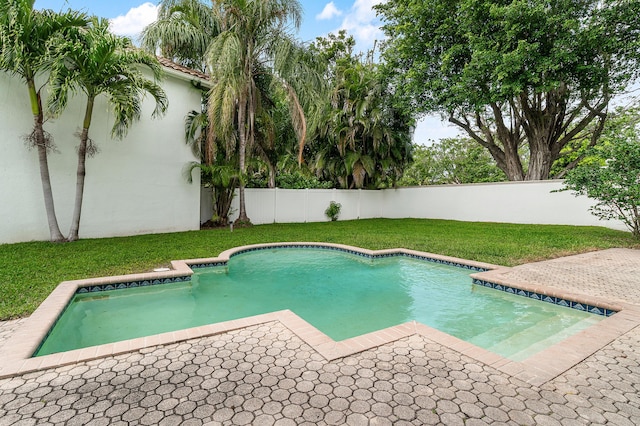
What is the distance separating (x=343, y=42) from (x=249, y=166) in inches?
565

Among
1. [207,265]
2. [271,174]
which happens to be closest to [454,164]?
[271,174]

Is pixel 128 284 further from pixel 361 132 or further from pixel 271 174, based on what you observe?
pixel 361 132

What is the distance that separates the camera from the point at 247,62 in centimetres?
1130

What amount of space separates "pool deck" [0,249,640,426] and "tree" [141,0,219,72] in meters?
11.4

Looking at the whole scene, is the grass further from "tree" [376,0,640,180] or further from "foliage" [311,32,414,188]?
"tree" [376,0,640,180]

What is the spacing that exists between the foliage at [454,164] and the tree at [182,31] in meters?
17.1

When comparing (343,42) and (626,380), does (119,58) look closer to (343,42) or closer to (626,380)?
(626,380)

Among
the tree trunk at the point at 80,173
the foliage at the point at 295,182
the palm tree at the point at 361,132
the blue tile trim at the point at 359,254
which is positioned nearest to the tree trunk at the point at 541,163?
the palm tree at the point at 361,132

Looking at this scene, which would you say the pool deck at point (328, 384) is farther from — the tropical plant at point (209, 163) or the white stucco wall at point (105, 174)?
the tropical plant at point (209, 163)

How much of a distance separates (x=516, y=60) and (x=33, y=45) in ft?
47.2

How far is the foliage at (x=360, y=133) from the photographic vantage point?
610 inches

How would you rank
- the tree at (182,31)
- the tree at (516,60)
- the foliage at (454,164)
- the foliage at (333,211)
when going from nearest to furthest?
the tree at (516,60) → the tree at (182,31) → the foliage at (333,211) → the foliage at (454,164)

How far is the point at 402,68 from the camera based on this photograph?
1612cm

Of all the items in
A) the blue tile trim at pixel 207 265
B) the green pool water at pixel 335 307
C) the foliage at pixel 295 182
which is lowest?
the green pool water at pixel 335 307
